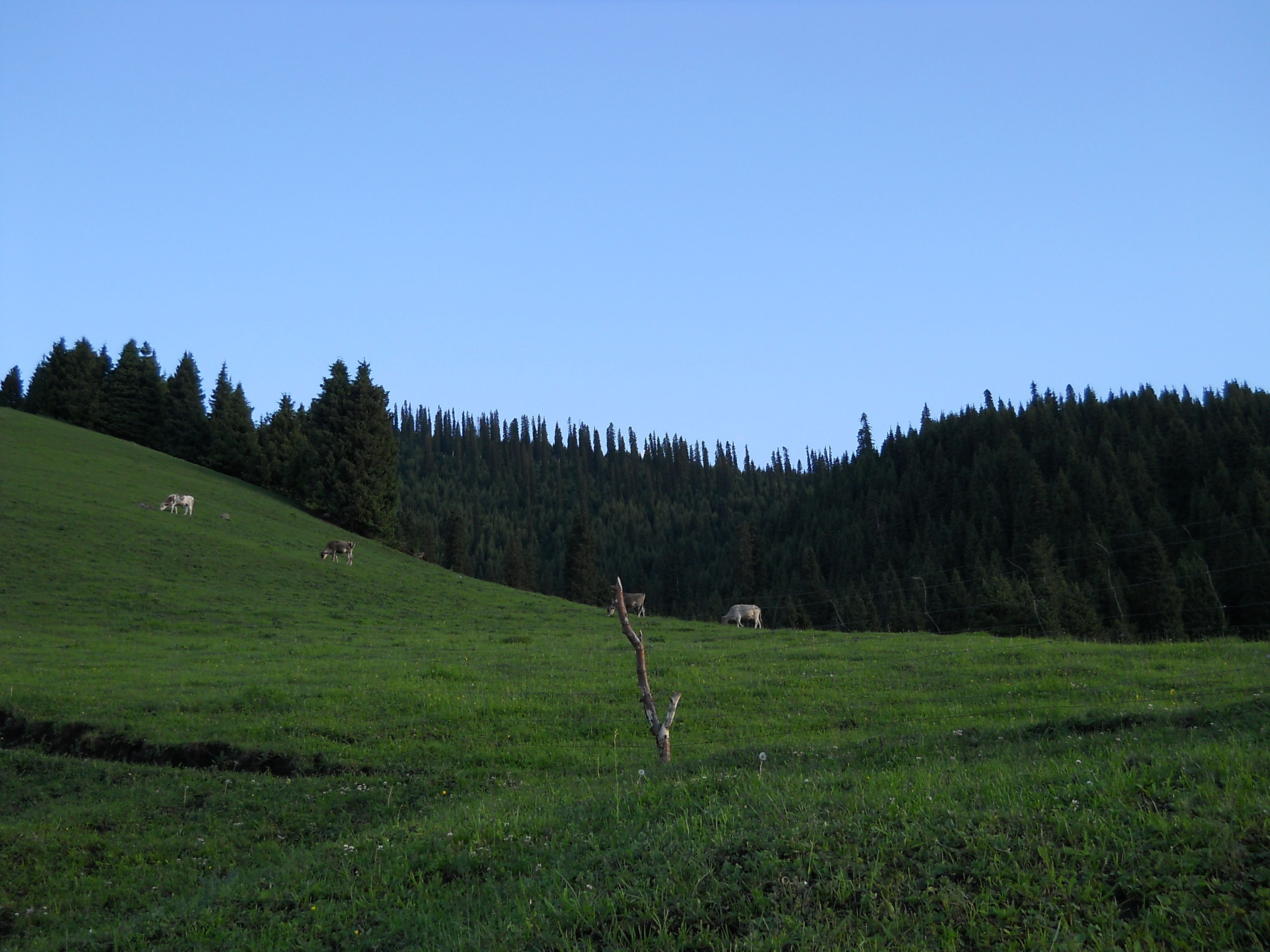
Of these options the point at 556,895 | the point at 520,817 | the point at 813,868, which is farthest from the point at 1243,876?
the point at 520,817

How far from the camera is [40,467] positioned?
193 ft

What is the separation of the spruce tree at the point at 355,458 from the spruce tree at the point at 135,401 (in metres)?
24.6

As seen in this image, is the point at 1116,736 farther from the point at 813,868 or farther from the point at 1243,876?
the point at 813,868

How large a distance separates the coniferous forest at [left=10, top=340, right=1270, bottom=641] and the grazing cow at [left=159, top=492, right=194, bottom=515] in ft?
57.6

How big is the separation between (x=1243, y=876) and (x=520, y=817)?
24.5 feet

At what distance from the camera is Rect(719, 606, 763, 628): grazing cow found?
53000 millimetres

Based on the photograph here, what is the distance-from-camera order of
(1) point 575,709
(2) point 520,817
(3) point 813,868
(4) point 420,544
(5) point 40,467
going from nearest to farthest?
(3) point 813,868
(2) point 520,817
(1) point 575,709
(5) point 40,467
(4) point 420,544

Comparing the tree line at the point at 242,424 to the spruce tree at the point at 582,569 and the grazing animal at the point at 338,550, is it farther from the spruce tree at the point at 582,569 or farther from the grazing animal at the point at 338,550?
the spruce tree at the point at 582,569

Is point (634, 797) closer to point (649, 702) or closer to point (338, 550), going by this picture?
point (649, 702)

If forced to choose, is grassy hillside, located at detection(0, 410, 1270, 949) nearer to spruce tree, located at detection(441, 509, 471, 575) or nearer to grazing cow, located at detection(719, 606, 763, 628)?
grazing cow, located at detection(719, 606, 763, 628)

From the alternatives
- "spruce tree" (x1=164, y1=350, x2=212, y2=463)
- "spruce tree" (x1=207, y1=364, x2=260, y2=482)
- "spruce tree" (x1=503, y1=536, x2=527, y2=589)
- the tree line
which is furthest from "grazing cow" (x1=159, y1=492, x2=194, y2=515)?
"spruce tree" (x1=503, y1=536, x2=527, y2=589)

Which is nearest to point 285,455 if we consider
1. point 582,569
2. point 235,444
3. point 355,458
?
point 235,444

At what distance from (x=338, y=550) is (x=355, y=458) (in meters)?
19.2

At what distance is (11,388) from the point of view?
101 meters
